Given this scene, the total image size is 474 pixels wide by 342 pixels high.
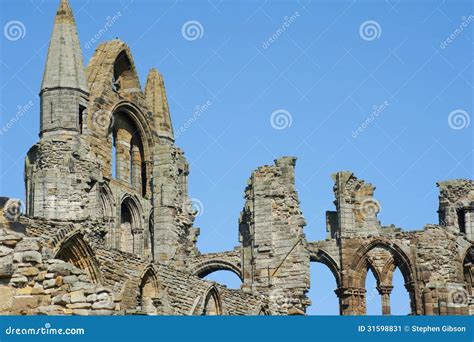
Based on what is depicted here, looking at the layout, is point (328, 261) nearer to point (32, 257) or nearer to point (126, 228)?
point (126, 228)

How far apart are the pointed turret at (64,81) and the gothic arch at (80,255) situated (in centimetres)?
1321

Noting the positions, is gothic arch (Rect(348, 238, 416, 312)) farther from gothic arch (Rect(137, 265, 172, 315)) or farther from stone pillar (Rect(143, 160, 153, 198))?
gothic arch (Rect(137, 265, 172, 315))

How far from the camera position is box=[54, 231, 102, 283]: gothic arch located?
78.2ft

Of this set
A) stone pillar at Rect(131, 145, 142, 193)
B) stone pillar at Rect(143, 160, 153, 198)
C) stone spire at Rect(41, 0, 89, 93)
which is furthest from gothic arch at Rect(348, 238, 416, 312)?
stone spire at Rect(41, 0, 89, 93)

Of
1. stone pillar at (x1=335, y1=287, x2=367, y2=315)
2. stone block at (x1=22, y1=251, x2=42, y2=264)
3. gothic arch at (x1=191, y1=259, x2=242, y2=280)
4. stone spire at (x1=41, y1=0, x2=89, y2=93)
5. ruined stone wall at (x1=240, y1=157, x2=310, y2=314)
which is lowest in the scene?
stone block at (x1=22, y1=251, x2=42, y2=264)

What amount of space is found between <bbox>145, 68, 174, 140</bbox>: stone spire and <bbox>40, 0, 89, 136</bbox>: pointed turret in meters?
6.17

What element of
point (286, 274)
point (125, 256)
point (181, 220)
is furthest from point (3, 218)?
point (181, 220)

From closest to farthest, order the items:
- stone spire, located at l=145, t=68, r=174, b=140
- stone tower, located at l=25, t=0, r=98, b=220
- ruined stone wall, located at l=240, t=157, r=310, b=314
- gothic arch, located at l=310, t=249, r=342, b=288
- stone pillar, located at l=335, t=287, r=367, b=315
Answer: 1. ruined stone wall, located at l=240, t=157, r=310, b=314
2. stone tower, located at l=25, t=0, r=98, b=220
3. stone spire, located at l=145, t=68, r=174, b=140
4. stone pillar, located at l=335, t=287, r=367, b=315
5. gothic arch, located at l=310, t=249, r=342, b=288

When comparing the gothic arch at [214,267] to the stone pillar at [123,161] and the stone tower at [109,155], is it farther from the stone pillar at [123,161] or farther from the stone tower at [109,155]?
the stone pillar at [123,161]

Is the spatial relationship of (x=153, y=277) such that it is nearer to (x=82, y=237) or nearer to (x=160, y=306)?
(x=160, y=306)

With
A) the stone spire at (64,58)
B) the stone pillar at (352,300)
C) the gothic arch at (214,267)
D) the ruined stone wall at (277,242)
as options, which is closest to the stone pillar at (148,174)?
the gothic arch at (214,267)

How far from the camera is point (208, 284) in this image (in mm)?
28547

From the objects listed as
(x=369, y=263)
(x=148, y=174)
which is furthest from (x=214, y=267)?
(x=369, y=263)

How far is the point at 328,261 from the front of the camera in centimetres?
5200
